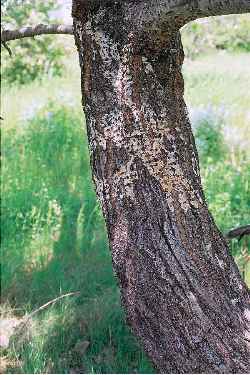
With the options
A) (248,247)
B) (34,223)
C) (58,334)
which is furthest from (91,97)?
(34,223)

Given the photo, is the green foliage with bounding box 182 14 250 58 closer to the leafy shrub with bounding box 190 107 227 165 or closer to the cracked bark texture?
the leafy shrub with bounding box 190 107 227 165

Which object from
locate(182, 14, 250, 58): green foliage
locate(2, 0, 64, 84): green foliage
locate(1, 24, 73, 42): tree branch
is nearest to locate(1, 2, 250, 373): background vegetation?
locate(1, 24, 73, 42): tree branch

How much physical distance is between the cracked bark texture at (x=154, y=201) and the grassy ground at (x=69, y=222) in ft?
2.59

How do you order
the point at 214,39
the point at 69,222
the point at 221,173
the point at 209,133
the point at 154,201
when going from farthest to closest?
the point at 214,39
the point at 209,133
the point at 221,173
the point at 69,222
the point at 154,201

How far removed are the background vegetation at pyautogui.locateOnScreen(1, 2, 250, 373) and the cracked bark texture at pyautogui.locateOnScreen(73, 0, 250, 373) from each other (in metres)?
0.94

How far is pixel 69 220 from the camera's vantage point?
13.8 feet

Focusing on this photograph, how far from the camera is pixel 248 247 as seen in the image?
3615 mm

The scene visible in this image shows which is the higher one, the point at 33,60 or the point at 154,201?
the point at 33,60

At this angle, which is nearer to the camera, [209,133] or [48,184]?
[48,184]

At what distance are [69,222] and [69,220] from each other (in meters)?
0.03

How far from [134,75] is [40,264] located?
2.03 m

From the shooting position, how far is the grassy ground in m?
3.01

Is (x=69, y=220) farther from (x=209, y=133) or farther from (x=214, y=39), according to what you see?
(x=214, y=39)

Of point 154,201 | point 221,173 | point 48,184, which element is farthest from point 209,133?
point 154,201
